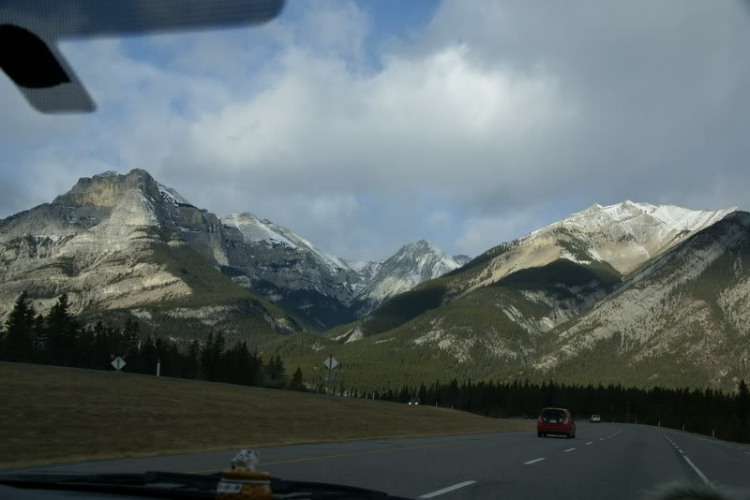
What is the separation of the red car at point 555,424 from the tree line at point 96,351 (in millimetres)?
A: 49593

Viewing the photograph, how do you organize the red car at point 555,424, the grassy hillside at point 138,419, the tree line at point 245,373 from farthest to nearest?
1. the tree line at point 245,373
2. the red car at point 555,424
3. the grassy hillside at point 138,419

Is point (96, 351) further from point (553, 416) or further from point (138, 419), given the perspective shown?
point (138, 419)

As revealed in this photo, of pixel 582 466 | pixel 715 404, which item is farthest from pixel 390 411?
pixel 715 404

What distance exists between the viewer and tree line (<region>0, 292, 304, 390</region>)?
3561 inches

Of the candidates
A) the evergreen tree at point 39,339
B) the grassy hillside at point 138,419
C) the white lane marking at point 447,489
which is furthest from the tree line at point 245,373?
the white lane marking at point 447,489

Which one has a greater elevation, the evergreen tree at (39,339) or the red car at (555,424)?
the evergreen tree at (39,339)

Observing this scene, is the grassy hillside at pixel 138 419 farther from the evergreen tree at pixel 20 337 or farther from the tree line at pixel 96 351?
the evergreen tree at pixel 20 337

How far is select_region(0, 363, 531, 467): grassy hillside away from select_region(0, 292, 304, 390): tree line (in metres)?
45.4

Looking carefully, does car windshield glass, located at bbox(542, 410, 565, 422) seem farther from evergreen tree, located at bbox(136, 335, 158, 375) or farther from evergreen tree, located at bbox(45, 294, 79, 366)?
evergreen tree, located at bbox(136, 335, 158, 375)

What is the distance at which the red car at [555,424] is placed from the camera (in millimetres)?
38562

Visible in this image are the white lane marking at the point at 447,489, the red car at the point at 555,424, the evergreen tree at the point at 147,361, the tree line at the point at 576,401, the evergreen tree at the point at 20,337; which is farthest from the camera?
the tree line at the point at 576,401

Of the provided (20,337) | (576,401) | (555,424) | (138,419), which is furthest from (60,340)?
(576,401)

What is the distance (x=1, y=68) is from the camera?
5207mm

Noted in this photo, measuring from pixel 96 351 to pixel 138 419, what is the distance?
82215mm
